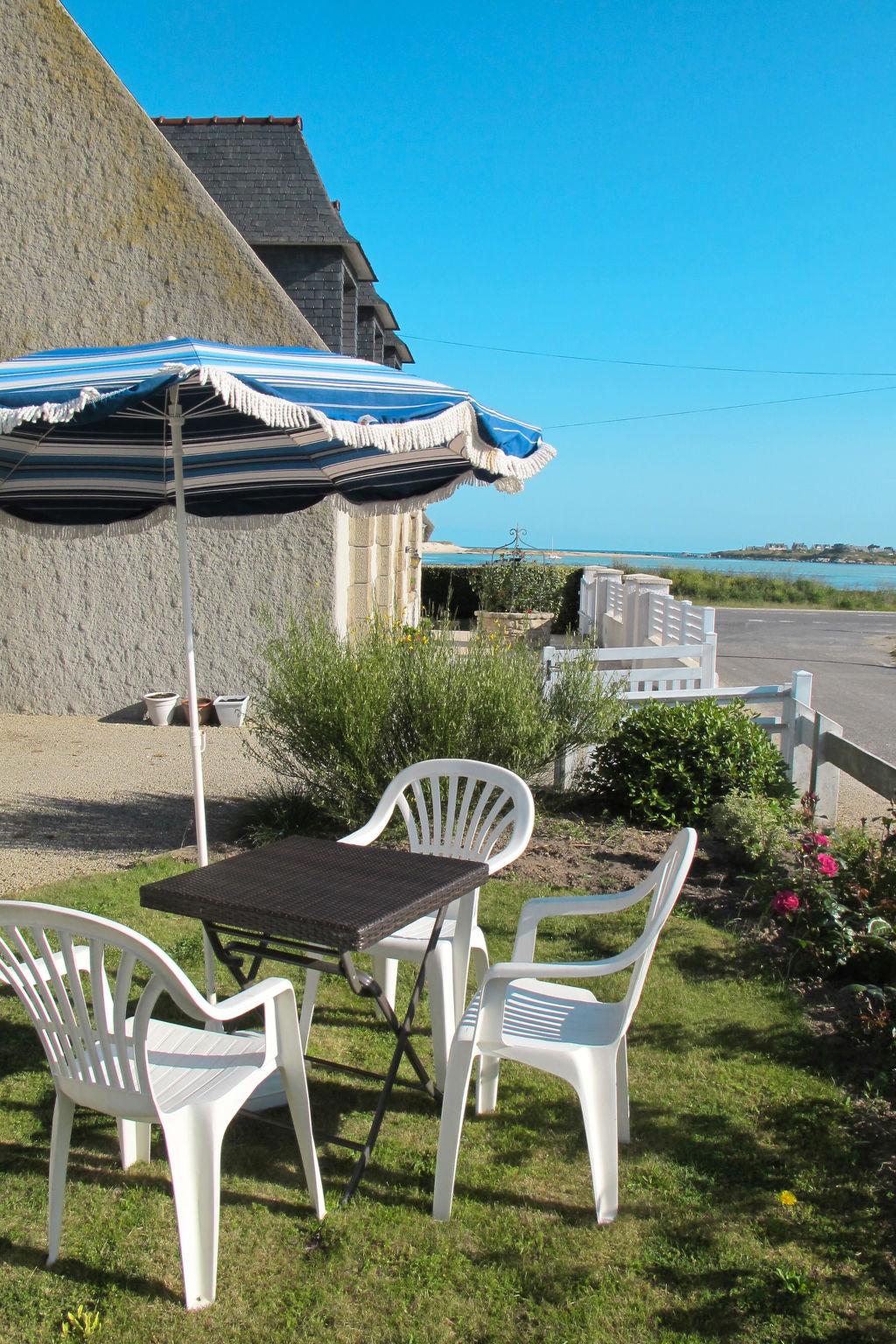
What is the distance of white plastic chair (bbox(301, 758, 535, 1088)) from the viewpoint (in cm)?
333

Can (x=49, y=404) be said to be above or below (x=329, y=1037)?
above

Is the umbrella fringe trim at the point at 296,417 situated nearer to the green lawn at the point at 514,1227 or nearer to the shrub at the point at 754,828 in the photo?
the green lawn at the point at 514,1227

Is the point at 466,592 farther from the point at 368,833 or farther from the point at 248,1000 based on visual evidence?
the point at 248,1000

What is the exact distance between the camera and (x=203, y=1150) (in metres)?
2.37

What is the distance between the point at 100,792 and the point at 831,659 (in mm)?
16288

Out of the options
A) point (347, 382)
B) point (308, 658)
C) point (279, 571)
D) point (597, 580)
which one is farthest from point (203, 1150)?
point (597, 580)

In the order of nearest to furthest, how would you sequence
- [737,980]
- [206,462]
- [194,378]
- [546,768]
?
[194,378]
[737,980]
[206,462]
[546,768]

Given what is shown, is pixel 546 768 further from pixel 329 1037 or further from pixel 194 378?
pixel 194 378

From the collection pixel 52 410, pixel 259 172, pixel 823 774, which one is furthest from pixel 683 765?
pixel 259 172

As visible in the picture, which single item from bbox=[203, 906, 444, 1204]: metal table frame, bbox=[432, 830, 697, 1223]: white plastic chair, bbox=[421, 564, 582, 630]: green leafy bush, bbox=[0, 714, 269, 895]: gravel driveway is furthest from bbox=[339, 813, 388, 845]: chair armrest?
bbox=[421, 564, 582, 630]: green leafy bush

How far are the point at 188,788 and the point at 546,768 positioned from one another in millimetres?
2759

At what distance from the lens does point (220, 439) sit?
446cm

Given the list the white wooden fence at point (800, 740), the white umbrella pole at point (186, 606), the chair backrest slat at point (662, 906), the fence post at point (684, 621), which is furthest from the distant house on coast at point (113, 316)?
the chair backrest slat at point (662, 906)

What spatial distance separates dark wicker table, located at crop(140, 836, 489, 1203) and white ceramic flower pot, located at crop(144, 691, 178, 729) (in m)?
7.32
